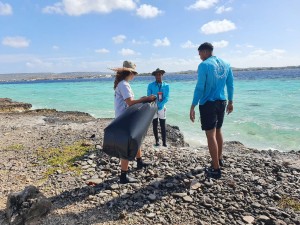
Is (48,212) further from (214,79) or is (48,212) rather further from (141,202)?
(214,79)

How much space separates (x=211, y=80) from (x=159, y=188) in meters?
2.11

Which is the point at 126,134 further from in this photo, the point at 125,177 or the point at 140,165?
the point at 140,165

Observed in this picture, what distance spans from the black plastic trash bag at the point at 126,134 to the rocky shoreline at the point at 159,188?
31.9 inches

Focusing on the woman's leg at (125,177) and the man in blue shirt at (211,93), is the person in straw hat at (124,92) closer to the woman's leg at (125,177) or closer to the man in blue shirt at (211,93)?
the woman's leg at (125,177)

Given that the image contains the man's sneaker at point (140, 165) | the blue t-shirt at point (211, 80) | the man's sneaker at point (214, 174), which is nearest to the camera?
the blue t-shirt at point (211, 80)

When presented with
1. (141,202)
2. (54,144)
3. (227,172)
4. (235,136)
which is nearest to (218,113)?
(227,172)

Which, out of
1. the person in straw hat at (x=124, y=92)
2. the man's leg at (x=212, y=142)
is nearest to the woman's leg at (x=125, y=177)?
the person in straw hat at (x=124, y=92)

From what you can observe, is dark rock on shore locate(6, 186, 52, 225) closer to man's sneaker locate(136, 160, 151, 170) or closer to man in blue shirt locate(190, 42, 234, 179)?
man's sneaker locate(136, 160, 151, 170)

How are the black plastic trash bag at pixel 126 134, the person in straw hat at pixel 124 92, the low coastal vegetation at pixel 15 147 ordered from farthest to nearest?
the low coastal vegetation at pixel 15 147 → the person in straw hat at pixel 124 92 → the black plastic trash bag at pixel 126 134

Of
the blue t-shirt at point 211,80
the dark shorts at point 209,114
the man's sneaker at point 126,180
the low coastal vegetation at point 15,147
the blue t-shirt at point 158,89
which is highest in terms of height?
the blue t-shirt at point 211,80

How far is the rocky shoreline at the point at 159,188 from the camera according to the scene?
4797 millimetres

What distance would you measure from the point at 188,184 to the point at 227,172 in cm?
99

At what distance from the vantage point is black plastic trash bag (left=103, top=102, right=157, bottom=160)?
5059mm

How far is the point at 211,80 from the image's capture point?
18.6ft
